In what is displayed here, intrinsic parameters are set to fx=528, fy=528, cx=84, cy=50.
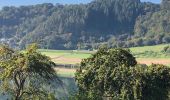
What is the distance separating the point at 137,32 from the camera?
146 m

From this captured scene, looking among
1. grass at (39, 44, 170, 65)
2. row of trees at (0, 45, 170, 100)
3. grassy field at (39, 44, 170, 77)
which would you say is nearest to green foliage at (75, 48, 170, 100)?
row of trees at (0, 45, 170, 100)

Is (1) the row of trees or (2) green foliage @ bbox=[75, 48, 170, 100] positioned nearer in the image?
(1) the row of trees

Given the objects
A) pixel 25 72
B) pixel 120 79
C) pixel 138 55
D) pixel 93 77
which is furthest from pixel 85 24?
pixel 25 72

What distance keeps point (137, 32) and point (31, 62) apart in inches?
4926

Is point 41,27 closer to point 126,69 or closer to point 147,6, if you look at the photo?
point 147,6

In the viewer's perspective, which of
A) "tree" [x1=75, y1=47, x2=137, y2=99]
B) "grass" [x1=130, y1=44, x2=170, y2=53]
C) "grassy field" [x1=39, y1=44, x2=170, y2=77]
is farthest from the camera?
"grass" [x1=130, y1=44, x2=170, y2=53]

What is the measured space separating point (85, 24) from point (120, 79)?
428 feet

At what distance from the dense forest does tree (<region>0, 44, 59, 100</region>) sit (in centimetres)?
10159

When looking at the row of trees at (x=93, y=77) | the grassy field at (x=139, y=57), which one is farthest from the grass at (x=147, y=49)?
the row of trees at (x=93, y=77)

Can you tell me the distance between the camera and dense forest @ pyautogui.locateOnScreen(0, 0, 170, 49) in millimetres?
138875

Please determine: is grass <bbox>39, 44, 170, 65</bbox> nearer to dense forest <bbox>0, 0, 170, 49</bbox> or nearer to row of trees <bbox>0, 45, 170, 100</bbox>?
dense forest <bbox>0, 0, 170, 49</bbox>

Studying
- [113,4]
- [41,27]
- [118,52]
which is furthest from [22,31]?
[118,52]

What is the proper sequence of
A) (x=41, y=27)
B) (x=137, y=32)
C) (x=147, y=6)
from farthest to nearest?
(x=147, y=6) → (x=41, y=27) → (x=137, y=32)

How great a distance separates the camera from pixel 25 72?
22.0m
